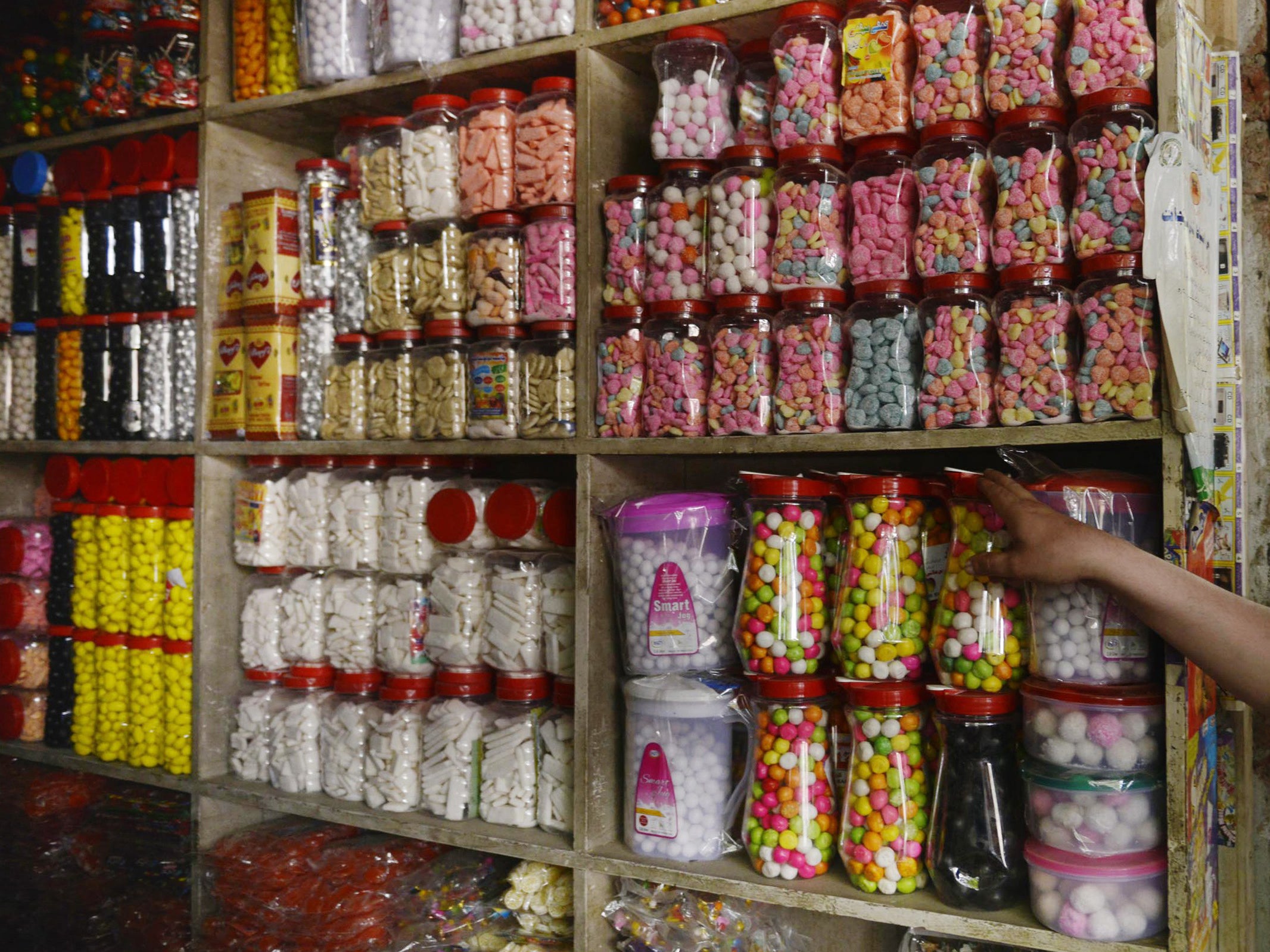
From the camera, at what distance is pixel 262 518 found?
7.04ft

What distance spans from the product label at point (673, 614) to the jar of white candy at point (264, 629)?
3.02 ft

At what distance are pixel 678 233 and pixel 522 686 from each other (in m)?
0.85

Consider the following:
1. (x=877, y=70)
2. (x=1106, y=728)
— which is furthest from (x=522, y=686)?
(x=877, y=70)

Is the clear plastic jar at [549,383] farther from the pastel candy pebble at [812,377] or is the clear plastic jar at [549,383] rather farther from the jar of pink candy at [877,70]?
the jar of pink candy at [877,70]

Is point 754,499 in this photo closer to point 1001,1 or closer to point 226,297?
point 1001,1

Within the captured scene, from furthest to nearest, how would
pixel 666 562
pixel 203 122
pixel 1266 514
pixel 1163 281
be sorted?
pixel 203 122 < pixel 1266 514 < pixel 666 562 < pixel 1163 281

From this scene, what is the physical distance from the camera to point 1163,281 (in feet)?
4.11

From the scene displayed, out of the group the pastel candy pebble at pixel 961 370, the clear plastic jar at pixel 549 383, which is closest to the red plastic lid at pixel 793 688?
the pastel candy pebble at pixel 961 370

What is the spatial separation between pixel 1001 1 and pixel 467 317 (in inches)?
40.0

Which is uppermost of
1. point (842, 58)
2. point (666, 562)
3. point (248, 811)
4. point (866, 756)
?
point (842, 58)

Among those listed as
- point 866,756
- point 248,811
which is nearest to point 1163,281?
point 866,756

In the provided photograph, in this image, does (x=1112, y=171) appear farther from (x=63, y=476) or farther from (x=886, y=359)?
(x=63, y=476)

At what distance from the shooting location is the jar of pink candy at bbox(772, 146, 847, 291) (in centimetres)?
154

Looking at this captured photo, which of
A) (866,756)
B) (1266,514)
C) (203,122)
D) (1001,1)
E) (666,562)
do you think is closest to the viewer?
(1001,1)
